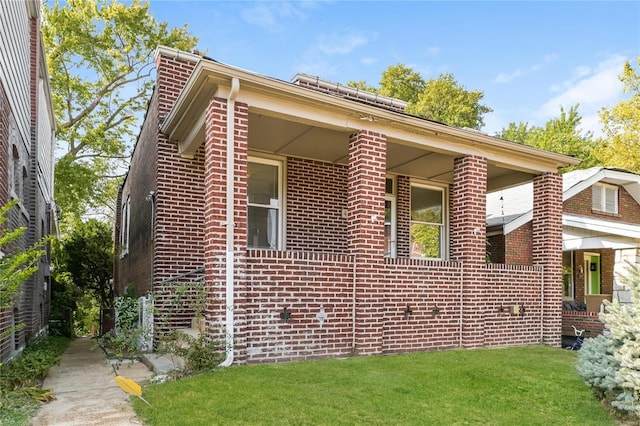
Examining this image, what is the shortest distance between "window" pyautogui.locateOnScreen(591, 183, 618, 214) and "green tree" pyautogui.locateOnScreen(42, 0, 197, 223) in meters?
18.9

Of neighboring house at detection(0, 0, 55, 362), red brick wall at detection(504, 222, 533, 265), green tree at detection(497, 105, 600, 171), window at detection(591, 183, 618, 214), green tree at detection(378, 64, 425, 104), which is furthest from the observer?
green tree at detection(378, 64, 425, 104)

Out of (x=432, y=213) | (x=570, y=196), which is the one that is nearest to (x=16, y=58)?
(x=432, y=213)

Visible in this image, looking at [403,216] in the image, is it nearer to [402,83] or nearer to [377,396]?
[377,396]

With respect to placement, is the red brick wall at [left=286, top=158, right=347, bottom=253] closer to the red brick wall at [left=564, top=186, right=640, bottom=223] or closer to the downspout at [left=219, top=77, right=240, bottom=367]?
the downspout at [left=219, top=77, right=240, bottom=367]

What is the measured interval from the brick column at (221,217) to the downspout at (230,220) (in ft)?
0.16

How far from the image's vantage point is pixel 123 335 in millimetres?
5570

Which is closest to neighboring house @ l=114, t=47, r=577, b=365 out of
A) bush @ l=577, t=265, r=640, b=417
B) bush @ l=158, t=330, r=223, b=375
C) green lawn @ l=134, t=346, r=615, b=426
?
bush @ l=158, t=330, r=223, b=375

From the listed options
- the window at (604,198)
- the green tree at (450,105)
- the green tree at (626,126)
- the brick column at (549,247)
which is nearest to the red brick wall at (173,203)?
the brick column at (549,247)

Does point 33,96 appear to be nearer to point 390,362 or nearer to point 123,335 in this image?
point 123,335

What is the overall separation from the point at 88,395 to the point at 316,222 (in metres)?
5.16

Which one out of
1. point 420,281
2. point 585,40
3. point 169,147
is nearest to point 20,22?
point 169,147

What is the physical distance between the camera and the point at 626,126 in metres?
19.5

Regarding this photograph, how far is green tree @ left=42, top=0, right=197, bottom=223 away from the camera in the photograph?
20.6 meters

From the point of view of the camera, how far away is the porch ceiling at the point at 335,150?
7.46m
